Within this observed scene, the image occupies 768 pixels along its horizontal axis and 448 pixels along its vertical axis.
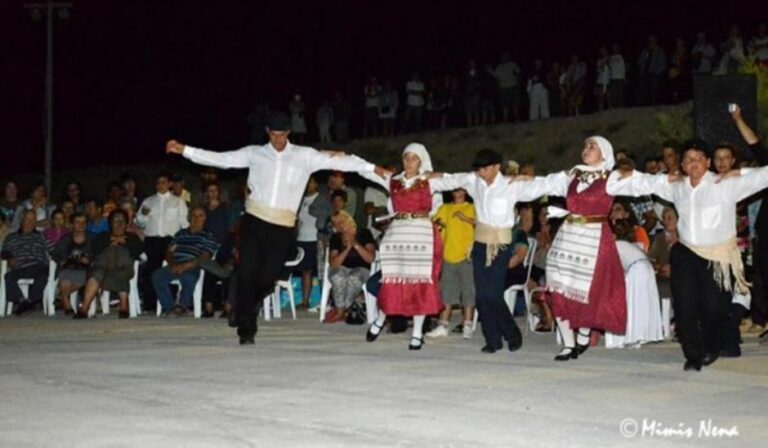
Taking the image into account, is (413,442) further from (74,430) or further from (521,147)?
(521,147)

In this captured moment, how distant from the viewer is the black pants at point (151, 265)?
18.0 meters

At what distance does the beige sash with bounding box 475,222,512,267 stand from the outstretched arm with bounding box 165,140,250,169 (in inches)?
88.7

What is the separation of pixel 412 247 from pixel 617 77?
16765mm

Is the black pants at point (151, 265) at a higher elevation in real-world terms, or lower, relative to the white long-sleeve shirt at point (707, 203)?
lower

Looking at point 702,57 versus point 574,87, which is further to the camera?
point 574,87

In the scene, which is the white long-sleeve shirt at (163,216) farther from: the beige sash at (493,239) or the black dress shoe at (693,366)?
the black dress shoe at (693,366)

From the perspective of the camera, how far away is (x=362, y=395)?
9.83 meters

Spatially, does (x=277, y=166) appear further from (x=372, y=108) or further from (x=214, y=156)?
(x=372, y=108)

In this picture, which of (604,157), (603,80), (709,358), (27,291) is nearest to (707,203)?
(604,157)

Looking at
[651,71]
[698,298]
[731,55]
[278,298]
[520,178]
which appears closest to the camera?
[698,298]

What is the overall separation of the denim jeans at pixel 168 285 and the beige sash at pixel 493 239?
5.21 metres

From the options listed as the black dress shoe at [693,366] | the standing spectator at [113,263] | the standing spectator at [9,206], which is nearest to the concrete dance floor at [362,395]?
the black dress shoe at [693,366]

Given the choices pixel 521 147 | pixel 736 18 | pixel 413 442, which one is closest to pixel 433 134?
pixel 521 147

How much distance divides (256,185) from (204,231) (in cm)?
417
